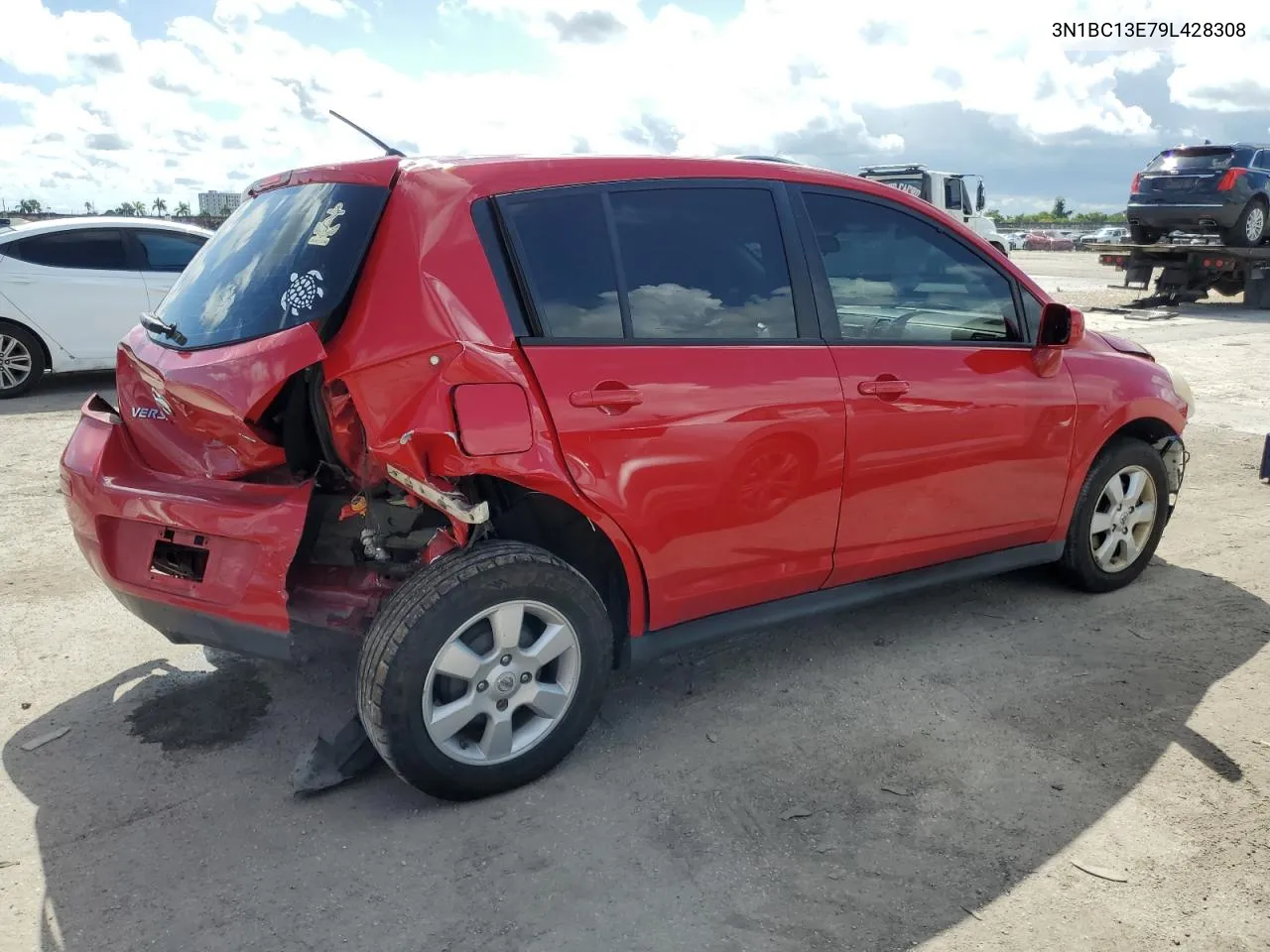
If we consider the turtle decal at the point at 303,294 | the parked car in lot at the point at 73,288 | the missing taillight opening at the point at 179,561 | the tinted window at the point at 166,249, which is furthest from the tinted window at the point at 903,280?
the tinted window at the point at 166,249

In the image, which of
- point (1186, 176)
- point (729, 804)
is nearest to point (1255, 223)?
point (1186, 176)

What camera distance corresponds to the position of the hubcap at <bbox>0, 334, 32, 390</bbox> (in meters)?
9.00

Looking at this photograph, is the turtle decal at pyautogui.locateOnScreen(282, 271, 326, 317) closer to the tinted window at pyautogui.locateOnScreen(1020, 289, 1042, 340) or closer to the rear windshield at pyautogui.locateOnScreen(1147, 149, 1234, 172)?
the tinted window at pyautogui.locateOnScreen(1020, 289, 1042, 340)

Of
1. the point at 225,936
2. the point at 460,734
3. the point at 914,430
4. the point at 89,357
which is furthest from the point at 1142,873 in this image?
the point at 89,357

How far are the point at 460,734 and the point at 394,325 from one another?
3.94 ft

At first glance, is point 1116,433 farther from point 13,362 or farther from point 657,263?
point 13,362

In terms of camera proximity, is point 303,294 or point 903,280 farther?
point 903,280

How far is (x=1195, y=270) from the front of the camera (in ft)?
53.4

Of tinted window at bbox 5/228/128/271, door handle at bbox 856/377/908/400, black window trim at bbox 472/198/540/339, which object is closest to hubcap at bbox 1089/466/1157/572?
door handle at bbox 856/377/908/400

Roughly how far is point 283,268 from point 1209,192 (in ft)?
55.3

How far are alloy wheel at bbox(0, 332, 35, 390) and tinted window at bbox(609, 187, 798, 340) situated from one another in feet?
26.5

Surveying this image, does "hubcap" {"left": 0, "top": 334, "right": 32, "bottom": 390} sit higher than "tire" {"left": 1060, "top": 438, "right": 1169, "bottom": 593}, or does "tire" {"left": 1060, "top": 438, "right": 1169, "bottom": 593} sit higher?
"tire" {"left": 1060, "top": 438, "right": 1169, "bottom": 593}

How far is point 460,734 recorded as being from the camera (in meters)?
2.94

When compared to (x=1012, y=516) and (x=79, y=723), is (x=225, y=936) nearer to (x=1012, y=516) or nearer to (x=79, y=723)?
(x=79, y=723)
